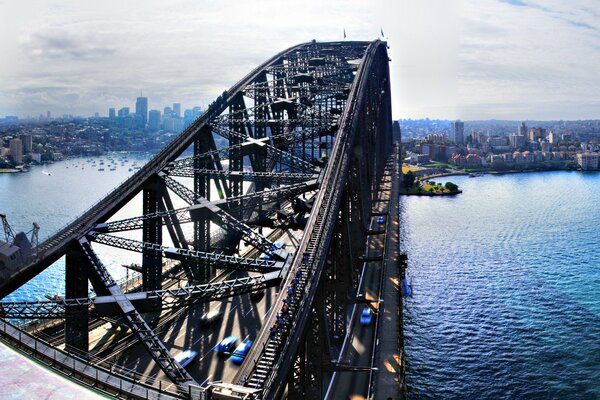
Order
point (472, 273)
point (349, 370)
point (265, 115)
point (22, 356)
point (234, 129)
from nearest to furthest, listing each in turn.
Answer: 1. point (22, 356)
2. point (349, 370)
3. point (234, 129)
4. point (265, 115)
5. point (472, 273)

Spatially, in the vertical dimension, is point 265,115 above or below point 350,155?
above

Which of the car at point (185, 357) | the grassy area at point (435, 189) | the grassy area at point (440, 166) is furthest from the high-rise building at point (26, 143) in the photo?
the car at point (185, 357)

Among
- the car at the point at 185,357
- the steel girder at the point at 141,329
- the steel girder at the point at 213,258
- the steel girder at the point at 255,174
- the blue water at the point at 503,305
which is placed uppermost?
the steel girder at the point at 255,174

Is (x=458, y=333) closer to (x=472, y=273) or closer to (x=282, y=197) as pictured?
(x=472, y=273)

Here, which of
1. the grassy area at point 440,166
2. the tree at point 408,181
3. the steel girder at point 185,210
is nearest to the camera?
the steel girder at point 185,210

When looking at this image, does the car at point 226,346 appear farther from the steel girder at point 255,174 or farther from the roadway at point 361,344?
the steel girder at point 255,174

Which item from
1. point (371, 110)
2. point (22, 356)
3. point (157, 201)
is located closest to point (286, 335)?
point (22, 356)

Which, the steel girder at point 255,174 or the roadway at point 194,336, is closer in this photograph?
the roadway at point 194,336
